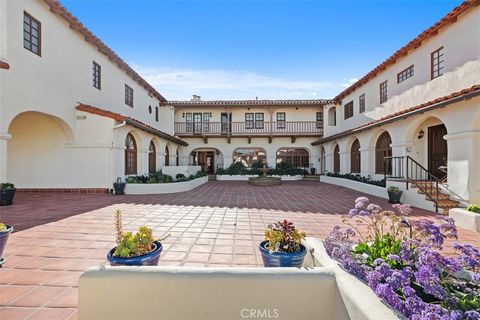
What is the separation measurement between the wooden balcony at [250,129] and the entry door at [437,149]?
33.4 feet

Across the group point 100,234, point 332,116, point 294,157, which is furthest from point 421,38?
point 100,234

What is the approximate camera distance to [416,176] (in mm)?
9555

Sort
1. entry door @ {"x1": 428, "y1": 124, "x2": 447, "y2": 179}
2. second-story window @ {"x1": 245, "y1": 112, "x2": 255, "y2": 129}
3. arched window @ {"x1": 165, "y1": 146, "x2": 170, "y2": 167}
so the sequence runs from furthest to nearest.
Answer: second-story window @ {"x1": 245, "y1": 112, "x2": 255, "y2": 129}, arched window @ {"x1": 165, "y1": 146, "x2": 170, "y2": 167}, entry door @ {"x1": 428, "y1": 124, "x2": 447, "y2": 179}

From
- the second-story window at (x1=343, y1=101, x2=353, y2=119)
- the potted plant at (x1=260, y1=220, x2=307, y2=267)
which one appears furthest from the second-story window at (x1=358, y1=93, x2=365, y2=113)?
the potted plant at (x1=260, y1=220, x2=307, y2=267)

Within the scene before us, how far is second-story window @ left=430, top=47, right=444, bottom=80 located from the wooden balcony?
10.7m

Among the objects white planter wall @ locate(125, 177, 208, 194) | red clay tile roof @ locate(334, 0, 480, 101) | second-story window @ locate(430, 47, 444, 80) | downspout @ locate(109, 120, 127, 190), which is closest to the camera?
red clay tile roof @ locate(334, 0, 480, 101)

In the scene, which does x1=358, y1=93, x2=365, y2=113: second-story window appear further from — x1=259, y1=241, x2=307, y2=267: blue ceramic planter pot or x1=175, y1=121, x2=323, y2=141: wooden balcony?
x1=259, y1=241, x2=307, y2=267: blue ceramic planter pot

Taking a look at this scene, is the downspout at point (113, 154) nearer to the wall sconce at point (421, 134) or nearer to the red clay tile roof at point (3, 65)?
the red clay tile roof at point (3, 65)

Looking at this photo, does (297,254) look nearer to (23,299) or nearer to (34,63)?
(23,299)

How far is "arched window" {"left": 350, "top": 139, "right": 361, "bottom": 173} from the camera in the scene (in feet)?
47.0

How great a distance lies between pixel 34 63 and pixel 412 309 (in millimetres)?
11748

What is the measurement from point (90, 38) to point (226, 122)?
1147 centimetres

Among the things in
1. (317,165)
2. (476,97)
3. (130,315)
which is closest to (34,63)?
(130,315)

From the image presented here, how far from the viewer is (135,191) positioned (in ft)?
34.6
